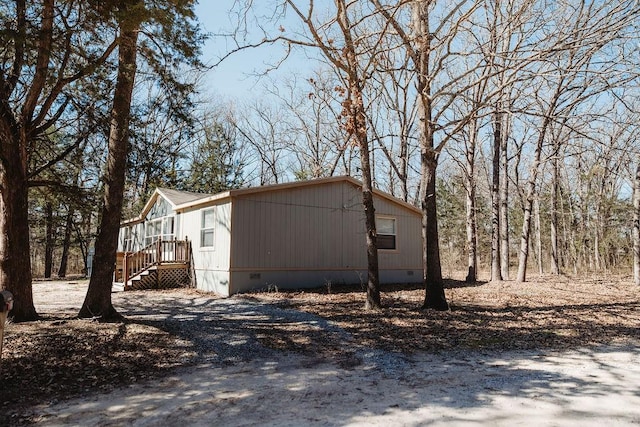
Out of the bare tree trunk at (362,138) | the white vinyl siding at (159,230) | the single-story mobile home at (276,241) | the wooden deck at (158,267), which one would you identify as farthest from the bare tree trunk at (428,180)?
the white vinyl siding at (159,230)

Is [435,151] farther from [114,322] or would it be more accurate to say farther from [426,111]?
[114,322]

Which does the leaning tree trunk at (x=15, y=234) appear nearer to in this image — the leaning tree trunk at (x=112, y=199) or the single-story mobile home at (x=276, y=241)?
the leaning tree trunk at (x=112, y=199)

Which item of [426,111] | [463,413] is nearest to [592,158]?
[426,111]

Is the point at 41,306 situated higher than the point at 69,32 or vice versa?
the point at 69,32

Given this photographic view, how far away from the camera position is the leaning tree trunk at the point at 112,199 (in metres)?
6.64

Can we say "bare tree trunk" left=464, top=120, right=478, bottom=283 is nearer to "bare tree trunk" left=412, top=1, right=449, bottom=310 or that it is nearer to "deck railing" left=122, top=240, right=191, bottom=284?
"bare tree trunk" left=412, top=1, right=449, bottom=310

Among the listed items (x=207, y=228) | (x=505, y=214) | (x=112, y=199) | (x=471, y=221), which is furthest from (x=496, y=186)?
(x=112, y=199)

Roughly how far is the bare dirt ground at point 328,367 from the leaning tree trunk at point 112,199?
1.28ft

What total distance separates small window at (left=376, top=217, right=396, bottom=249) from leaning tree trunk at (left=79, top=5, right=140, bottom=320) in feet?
28.3

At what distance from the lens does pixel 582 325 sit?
645 cm

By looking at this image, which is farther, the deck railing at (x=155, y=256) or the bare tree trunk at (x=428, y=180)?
the deck railing at (x=155, y=256)

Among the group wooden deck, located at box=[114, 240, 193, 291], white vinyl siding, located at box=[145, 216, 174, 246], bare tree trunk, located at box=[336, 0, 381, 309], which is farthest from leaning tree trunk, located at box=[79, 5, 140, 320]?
white vinyl siding, located at box=[145, 216, 174, 246]

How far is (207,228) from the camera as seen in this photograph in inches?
473

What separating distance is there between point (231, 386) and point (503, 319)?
5.07 m
